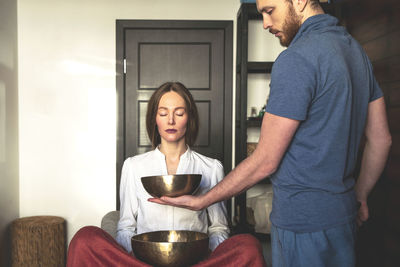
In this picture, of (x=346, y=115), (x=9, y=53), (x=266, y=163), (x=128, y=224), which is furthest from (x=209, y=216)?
(x=9, y=53)

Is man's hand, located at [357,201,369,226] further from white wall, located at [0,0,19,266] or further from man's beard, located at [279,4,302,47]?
white wall, located at [0,0,19,266]

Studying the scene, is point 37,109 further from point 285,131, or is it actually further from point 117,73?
point 285,131

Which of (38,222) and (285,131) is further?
(38,222)

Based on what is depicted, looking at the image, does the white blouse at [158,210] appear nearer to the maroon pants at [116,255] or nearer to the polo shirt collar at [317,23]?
the maroon pants at [116,255]

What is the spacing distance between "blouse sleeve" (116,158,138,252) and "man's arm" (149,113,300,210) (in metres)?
0.76

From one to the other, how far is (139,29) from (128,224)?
2.07 metres

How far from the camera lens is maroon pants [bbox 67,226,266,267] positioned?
5.44ft

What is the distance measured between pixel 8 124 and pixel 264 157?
274cm

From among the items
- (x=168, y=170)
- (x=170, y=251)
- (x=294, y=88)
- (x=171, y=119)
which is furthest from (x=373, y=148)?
(x=168, y=170)

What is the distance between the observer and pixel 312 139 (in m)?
1.27

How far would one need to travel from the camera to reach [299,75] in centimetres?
122

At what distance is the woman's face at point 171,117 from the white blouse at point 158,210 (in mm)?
149

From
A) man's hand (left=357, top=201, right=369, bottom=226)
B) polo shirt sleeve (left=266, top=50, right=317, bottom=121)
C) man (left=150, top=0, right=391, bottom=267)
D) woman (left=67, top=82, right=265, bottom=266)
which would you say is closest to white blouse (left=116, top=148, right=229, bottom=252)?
woman (left=67, top=82, right=265, bottom=266)

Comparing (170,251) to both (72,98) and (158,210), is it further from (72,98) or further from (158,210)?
(72,98)
